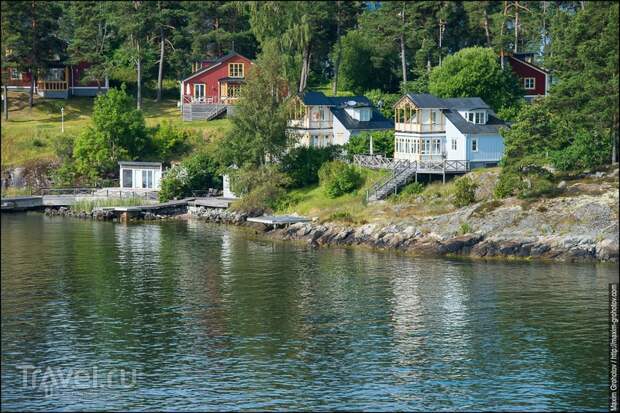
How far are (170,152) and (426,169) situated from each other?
1213 inches

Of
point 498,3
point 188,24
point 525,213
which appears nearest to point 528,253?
point 525,213

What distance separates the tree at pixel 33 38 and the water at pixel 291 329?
39246 millimetres

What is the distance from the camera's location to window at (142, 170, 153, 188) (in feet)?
376

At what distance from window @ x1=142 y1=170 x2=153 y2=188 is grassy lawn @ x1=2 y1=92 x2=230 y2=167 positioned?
24.3ft

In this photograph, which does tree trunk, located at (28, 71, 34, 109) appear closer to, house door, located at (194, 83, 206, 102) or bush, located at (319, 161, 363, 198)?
house door, located at (194, 83, 206, 102)

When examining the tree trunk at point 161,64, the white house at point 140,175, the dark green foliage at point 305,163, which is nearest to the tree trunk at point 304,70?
the tree trunk at point 161,64

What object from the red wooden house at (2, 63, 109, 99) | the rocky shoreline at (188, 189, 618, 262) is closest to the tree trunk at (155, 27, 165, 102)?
the red wooden house at (2, 63, 109, 99)

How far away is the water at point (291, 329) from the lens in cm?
5572

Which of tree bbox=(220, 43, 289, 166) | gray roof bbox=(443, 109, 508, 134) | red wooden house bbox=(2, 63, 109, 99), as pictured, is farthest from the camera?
red wooden house bbox=(2, 63, 109, 99)

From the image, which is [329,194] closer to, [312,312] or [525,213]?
[525,213]

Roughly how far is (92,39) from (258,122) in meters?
38.2

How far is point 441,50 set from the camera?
131m

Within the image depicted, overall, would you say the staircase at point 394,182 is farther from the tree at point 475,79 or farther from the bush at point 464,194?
the tree at point 475,79

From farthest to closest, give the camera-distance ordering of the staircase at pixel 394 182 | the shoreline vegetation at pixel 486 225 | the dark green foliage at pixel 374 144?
the dark green foliage at pixel 374 144 < the staircase at pixel 394 182 < the shoreline vegetation at pixel 486 225
